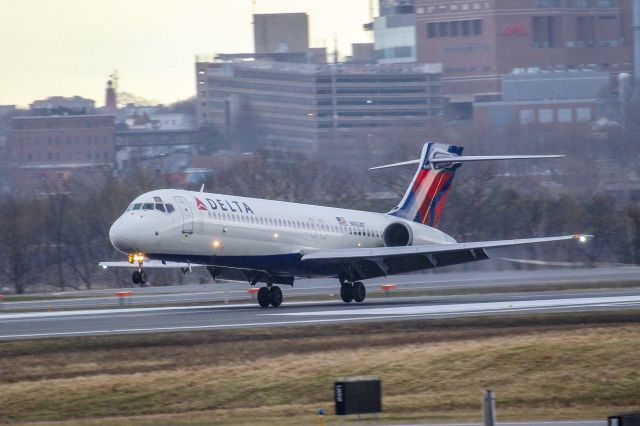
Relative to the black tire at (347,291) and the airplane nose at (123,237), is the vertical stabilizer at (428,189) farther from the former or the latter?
the airplane nose at (123,237)

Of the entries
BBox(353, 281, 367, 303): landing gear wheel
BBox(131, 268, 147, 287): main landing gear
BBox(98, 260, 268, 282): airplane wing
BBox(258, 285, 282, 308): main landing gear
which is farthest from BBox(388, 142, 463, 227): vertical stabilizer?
BBox(131, 268, 147, 287): main landing gear

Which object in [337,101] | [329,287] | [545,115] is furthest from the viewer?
[337,101]

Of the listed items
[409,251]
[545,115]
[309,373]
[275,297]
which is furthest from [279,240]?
[545,115]

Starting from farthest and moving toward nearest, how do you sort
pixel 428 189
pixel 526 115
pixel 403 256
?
1. pixel 526 115
2. pixel 428 189
3. pixel 403 256

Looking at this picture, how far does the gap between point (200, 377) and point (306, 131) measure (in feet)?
523

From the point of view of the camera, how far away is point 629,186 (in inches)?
3930

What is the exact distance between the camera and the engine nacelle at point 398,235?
49.7 m

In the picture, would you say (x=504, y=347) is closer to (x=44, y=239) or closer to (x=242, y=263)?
(x=242, y=263)

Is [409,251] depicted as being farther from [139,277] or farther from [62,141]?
[62,141]

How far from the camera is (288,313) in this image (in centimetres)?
4244

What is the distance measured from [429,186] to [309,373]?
905 inches

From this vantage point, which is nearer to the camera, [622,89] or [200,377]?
[200,377]

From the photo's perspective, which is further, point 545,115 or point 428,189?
point 545,115

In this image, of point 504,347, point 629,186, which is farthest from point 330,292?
point 629,186
